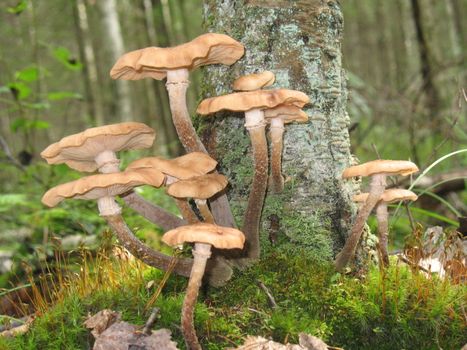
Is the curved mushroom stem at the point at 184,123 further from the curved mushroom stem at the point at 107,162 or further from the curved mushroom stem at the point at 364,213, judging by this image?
the curved mushroom stem at the point at 364,213

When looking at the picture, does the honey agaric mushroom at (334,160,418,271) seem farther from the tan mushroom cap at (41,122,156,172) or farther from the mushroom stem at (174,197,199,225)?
the tan mushroom cap at (41,122,156,172)

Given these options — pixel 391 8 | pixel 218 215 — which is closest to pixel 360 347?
pixel 218 215

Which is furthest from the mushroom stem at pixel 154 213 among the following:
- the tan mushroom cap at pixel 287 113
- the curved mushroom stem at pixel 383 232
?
the curved mushroom stem at pixel 383 232

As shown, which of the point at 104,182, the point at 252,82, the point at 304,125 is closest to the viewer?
the point at 104,182

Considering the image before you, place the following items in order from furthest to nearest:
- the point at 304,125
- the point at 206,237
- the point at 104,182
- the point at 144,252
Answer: the point at 304,125, the point at 144,252, the point at 104,182, the point at 206,237

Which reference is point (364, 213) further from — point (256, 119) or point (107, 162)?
point (107, 162)

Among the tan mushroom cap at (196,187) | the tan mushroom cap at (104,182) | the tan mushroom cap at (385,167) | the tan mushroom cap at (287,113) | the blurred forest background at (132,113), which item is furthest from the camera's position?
the blurred forest background at (132,113)

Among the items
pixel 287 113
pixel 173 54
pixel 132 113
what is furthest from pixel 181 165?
pixel 132 113
